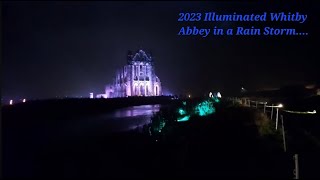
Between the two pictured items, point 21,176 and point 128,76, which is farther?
point 128,76

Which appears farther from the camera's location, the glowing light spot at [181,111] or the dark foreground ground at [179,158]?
the glowing light spot at [181,111]

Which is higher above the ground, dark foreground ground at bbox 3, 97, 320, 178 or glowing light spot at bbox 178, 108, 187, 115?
glowing light spot at bbox 178, 108, 187, 115

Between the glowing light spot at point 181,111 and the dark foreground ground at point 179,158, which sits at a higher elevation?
the glowing light spot at point 181,111

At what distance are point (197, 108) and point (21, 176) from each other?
18.0 m

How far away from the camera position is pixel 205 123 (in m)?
18.2

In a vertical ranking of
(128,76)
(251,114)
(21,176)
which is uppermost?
(128,76)

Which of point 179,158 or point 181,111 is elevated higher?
point 181,111

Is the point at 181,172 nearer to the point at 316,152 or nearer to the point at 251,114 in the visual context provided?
the point at 316,152

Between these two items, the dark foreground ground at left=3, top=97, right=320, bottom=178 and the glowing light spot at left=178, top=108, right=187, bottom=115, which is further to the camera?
the glowing light spot at left=178, top=108, right=187, bottom=115

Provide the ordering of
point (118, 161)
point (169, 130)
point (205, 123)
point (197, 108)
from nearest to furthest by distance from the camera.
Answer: point (118, 161)
point (169, 130)
point (205, 123)
point (197, 108)

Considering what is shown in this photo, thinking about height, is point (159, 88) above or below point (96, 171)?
above

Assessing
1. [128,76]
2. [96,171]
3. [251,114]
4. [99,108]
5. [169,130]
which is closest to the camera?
[96,171]

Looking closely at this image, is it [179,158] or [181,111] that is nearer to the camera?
[179,158]

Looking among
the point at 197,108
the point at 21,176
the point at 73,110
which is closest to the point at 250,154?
the point at 21,176
